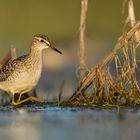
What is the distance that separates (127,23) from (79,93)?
160 cm

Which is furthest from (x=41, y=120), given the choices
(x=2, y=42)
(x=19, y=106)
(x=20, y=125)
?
(x=2, y=42)

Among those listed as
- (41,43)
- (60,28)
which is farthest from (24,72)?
(60,28)

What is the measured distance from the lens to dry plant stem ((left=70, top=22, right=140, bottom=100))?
16.5m

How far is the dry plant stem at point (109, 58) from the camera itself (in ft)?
54.2

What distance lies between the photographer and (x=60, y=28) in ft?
91.1

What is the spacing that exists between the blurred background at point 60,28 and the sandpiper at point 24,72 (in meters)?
3.91

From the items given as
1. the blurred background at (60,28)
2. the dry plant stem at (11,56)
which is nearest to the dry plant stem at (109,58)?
the dry plant stem at (11,56)

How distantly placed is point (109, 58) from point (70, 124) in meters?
2.01

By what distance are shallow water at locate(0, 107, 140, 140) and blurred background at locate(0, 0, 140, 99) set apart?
4.96 m

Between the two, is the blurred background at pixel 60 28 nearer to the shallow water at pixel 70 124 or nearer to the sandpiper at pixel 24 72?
the sandpiper at pixel 24 72

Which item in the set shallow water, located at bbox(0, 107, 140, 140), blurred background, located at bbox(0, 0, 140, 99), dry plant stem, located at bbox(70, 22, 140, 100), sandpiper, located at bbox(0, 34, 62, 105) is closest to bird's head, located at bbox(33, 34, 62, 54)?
sandpiper, located at bbox(0, 34, 62, 105)

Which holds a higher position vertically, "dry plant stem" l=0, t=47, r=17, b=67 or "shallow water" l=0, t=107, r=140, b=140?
"dry plant stem" l=0, t=47, r=17, b=67

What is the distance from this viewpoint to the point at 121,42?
16.6 m

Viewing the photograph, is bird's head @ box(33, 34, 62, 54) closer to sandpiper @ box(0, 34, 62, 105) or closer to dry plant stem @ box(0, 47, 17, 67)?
sandpiper @ box(0, 34, 62, 105)
